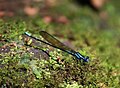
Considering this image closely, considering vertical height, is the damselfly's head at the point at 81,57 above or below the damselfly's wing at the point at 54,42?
below

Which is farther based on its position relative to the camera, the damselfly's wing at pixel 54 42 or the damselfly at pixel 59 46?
the damselfly's wing at pixel 54 42

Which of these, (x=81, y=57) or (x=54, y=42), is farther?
(x=54, y=42)

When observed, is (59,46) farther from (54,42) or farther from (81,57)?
(81,57)

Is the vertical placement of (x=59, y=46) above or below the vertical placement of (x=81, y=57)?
above

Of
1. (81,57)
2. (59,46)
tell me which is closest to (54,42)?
(59,46)

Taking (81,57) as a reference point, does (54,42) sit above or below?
above

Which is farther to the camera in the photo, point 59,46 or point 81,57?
point 59,46

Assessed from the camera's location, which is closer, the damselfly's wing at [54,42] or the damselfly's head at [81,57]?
the damselfly's head at [81,57]

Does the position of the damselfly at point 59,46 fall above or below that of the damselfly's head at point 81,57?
above

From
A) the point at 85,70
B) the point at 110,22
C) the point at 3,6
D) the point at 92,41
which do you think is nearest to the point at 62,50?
the point at 85,70

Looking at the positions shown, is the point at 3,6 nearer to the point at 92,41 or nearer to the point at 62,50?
the point at 92,41

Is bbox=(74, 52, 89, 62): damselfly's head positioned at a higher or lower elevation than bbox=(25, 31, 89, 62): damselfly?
lower

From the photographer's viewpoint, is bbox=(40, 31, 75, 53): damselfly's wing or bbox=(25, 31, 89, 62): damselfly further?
bbox=(40, 31, 75, 53): damselfly's wing
